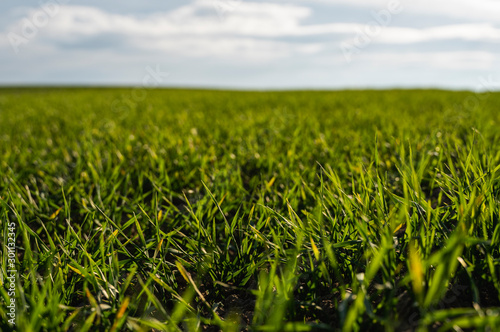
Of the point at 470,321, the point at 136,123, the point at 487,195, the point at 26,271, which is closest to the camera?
the point at 470,321

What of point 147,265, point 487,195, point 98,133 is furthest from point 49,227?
point 98,133

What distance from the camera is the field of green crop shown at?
36.8 inches

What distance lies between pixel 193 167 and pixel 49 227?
97cm

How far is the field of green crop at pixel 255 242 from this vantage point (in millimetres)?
936

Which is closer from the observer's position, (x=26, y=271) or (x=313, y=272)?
(x=313, y=272)

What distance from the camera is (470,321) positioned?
0.67 m

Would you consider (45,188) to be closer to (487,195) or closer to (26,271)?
(26,271)

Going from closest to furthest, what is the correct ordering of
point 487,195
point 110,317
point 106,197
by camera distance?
point 110,317, point 487,195, point 106,197

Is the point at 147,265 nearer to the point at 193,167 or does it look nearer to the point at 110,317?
the point at 110,317

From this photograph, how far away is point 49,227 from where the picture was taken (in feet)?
5.66

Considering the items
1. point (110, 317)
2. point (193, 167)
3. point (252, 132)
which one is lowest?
point (110, 317)

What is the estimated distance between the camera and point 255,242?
1396 millimetres

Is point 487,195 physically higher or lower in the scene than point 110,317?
higher

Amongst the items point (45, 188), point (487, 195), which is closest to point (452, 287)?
point (487, 195)
